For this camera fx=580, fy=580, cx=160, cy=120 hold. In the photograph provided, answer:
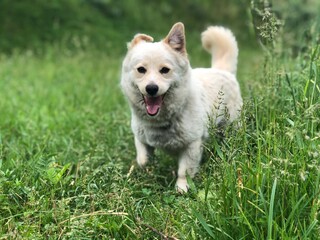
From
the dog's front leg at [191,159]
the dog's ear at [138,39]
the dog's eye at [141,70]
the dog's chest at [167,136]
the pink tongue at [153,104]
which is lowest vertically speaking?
the dog's front leg at [191,159]

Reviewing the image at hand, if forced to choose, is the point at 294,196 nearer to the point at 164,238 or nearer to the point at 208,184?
the point at 208,184

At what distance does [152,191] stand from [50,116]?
236cm

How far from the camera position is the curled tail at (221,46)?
4.91 m

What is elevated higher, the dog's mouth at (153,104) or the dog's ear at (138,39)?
the dog's ear at (138,39)

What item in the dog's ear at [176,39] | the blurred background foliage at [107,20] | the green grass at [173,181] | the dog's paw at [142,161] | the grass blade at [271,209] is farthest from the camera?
the blurred background foliage at [107,20]

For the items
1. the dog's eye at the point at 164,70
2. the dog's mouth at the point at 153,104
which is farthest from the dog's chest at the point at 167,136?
the dog's eye at the point at 164,70

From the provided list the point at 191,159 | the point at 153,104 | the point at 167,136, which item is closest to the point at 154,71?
the point at 153,104

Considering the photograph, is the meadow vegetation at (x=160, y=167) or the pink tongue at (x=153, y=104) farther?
the pink tongue at (x=153, y=104)

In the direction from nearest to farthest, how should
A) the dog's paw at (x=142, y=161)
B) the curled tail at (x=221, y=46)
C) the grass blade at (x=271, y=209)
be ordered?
the grass blade at (x=271, y=209) < the dog's paw at (x=142, y=161) < the curled tail at (x=221, y=46)

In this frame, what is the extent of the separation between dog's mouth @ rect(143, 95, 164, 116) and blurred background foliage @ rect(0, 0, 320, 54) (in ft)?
18.2

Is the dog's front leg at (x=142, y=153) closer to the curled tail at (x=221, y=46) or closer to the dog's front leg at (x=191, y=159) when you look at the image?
the dog's front leg at (x=191, y=159)

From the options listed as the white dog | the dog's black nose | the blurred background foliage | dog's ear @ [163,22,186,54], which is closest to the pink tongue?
the white dog

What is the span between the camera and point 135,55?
12.8 ft

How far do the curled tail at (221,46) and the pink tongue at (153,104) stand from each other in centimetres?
123
